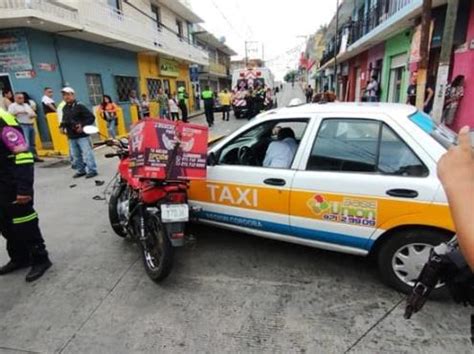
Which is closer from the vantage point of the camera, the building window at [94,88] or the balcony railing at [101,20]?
the balcony railing at [101,20]

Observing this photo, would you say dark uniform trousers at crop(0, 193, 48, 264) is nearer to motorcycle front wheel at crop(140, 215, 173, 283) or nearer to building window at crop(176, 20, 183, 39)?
motorcycle front wheel at crop(140, 215, 173, 283)

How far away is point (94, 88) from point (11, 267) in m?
11.3

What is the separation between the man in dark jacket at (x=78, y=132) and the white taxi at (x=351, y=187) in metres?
4.41

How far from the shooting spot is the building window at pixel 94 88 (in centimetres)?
1267

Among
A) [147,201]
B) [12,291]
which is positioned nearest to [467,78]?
[147,201]

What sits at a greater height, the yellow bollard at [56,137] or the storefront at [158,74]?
the storefront at [158,74]

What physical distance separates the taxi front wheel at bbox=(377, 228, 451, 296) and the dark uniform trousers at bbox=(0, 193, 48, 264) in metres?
3.17

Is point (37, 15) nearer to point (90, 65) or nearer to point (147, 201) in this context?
point (90, 65)

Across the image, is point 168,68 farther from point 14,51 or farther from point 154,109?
point 14,51

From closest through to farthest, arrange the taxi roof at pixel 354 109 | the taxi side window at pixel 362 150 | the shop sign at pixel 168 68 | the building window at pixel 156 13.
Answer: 1. the taxi side window at pixel 362 150
2. the taxi roof at pixel 354 109
3. the building window at pixel 156 13
4. the shop sign at pixel 168 68

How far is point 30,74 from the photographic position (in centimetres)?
974

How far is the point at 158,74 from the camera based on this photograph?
768 inches

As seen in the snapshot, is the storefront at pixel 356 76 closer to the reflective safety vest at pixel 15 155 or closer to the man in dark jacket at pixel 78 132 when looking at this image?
the man in dark jacket at pixel 78 132

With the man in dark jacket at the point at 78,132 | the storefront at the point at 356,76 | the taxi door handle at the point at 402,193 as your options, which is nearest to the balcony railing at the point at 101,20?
the man in dark jacket at the point at 78,132
